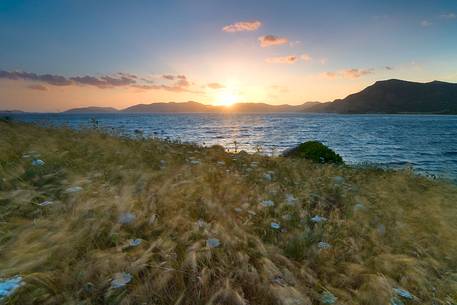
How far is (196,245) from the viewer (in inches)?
117

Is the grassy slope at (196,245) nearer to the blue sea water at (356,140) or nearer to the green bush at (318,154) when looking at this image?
the blue sea water at (356,140)

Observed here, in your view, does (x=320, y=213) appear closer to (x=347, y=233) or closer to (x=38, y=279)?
(x=347, y=233)

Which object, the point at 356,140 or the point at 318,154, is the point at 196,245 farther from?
the point at 356,140

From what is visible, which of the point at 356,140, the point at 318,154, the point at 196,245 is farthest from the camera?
the point at 356,140

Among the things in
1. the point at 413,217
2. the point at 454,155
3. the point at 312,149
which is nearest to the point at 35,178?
the point at 413,217

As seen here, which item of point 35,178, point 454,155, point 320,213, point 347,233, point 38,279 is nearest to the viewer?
point 38,279

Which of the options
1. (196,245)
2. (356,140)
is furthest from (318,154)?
(356,140)

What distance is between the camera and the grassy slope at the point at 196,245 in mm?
2490

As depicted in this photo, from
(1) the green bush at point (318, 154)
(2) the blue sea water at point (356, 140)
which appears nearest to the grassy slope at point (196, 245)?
(2) the blue sea water at point (356, 140)

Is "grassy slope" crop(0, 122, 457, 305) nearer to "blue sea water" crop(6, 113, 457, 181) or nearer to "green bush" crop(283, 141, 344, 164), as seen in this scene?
"blue sea water" crop(6, 113, 457, 181)

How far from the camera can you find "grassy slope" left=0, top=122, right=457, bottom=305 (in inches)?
98.0

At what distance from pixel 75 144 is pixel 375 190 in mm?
8167

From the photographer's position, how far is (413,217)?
558 centimetres

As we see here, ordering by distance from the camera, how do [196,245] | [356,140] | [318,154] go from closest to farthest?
[196,245] < [318,154] < [356,140]
